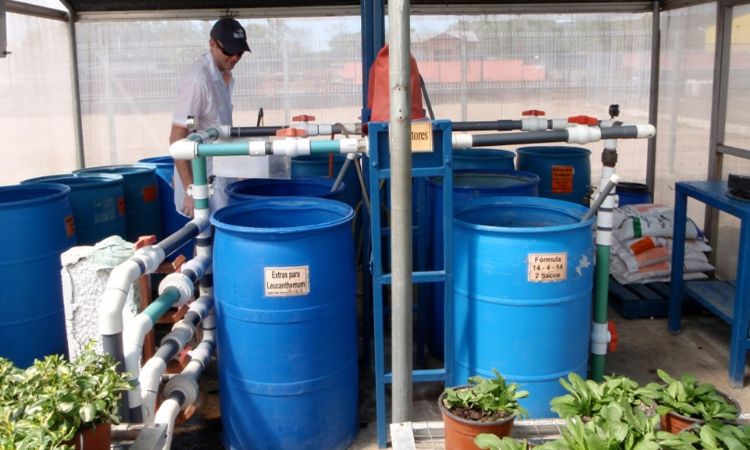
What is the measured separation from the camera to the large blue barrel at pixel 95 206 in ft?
13.4

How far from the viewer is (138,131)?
19.6ft

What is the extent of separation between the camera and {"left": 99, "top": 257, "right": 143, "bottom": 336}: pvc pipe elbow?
239 cm

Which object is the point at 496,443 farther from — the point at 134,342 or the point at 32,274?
the point at 32,274

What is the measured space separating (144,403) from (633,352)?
2.86 m

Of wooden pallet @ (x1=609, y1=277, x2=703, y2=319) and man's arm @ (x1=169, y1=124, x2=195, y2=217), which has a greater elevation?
man's arm @ (x1=169, y1=124, x2=195, y2=217)

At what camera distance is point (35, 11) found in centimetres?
500

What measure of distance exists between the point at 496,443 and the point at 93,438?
3.48 ft

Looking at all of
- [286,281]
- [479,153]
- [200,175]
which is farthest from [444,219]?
[479,153]

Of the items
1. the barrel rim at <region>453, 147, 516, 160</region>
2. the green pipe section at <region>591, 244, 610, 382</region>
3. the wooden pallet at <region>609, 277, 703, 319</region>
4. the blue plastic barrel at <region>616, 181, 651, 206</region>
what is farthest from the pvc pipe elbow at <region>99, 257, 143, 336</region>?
the blue plastic barrel at <region>616, 181, 651, 206</region>

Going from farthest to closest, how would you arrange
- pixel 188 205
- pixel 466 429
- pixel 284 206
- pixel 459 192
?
pixel 188 205 → pixel 459 192 → pixel 284 206 → pixel 466 429

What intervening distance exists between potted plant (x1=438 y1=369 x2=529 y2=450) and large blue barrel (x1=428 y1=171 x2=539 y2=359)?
4.00 ft

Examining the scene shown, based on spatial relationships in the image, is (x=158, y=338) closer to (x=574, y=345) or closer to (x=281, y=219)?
(x=281, y=219)

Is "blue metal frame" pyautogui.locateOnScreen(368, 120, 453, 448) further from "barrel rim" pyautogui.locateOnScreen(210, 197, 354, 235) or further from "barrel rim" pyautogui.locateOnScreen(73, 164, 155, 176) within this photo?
"barrel rim" pyautogui.locateOnScreen(73, 164, 155, 176)

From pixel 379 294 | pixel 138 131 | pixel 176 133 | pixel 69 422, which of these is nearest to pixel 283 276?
pixel 379 294
